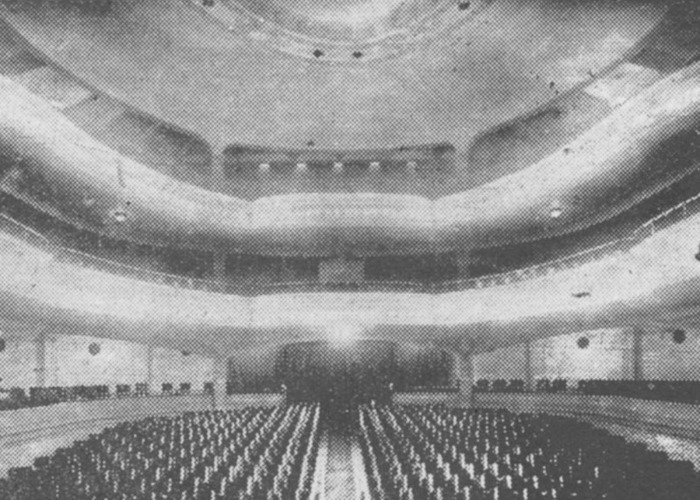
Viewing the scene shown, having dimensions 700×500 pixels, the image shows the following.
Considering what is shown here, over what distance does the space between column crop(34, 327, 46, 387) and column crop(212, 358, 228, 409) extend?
4.66m

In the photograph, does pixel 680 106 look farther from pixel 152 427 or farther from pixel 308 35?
pixel 152 427

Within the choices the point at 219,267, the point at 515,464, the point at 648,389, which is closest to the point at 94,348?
the point at 219,267

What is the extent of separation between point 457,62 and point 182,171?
9.14m

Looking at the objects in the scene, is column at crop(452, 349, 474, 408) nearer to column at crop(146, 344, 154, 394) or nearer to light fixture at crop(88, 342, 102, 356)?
column at crop(146, 344, 154, 394)

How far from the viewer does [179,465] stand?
25.2ft

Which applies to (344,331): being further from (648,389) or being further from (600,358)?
(648,389)

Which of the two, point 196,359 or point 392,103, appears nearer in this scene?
point 392,103

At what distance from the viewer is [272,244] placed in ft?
65.5

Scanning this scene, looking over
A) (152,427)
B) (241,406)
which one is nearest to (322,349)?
(241,406)

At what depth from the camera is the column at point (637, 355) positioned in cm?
1466

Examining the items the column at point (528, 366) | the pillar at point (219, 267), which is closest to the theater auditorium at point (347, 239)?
the column at point (528, 366)

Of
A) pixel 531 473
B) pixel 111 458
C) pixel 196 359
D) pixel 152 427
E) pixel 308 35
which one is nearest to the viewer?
pixel 531 473

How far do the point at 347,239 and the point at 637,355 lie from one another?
8.56m

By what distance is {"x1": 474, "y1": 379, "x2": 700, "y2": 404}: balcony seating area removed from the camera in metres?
11.6
